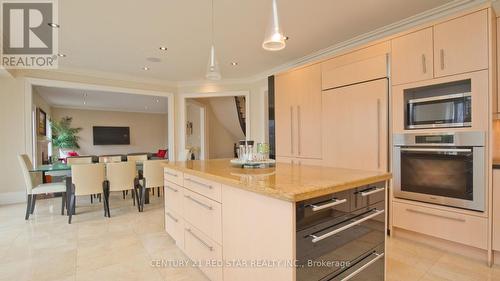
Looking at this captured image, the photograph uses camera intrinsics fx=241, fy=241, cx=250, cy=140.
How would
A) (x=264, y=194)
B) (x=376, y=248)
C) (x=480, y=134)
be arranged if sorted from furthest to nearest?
(x=480, y=134), (x=376, y=248), (x=264, y=194)

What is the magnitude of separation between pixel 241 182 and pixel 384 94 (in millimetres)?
2097

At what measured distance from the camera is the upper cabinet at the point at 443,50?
79.0 inches

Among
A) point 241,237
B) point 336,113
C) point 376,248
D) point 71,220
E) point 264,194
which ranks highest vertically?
point 336,113

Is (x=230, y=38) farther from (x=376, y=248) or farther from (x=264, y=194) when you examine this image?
(x=376, y=248)

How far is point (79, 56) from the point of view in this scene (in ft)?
13.1

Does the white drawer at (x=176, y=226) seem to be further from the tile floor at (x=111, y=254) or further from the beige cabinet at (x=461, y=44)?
the beige cabinet at (x=461, y=44)

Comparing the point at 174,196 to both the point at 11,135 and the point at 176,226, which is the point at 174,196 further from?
the point at 11,135

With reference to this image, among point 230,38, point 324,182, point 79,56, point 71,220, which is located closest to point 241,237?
point 324,182

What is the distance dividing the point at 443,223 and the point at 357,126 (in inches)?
48.6

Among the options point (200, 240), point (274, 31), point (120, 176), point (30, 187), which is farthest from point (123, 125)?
point (274, 31)

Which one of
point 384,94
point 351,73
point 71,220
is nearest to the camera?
point 384,94

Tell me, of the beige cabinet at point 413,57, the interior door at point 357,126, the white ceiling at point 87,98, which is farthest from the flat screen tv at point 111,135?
the beige cabinet at point 413,57

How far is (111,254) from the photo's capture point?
92.7 inches

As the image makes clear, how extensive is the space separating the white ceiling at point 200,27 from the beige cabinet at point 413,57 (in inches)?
16.7
